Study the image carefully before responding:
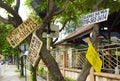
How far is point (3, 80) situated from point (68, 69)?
9.12 m

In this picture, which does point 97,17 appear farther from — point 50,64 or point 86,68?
point 50,64

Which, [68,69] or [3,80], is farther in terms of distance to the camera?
[3,80]

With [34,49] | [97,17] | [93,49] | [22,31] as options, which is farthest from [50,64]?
[97,17]

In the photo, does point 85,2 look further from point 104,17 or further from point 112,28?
point 104,17

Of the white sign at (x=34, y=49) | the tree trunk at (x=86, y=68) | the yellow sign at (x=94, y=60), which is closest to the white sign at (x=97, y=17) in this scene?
the tree trunk at (x=86, y=68)

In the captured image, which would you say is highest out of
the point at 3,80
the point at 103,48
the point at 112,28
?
the point at 112,28

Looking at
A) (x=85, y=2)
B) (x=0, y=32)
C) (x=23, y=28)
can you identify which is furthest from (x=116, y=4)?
(x=0, y=32)

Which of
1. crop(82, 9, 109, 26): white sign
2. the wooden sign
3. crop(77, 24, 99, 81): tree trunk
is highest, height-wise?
crop(82, 9, 109, 26): white sign

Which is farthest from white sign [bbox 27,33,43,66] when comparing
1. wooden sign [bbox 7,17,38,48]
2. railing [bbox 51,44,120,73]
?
railing [bbox 51,44,120,73]

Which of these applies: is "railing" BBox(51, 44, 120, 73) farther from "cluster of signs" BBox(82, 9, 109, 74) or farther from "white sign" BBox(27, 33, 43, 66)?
"white sign" BBox(27, 33, 43, 66)

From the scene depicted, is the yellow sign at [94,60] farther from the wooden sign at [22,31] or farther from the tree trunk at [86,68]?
the wooden sign at [22,31]

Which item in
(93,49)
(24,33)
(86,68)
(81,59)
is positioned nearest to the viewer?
(93,49)

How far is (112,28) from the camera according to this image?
14328mm

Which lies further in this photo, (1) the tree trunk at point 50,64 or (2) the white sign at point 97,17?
(1) the tree trunk at point 50,64
